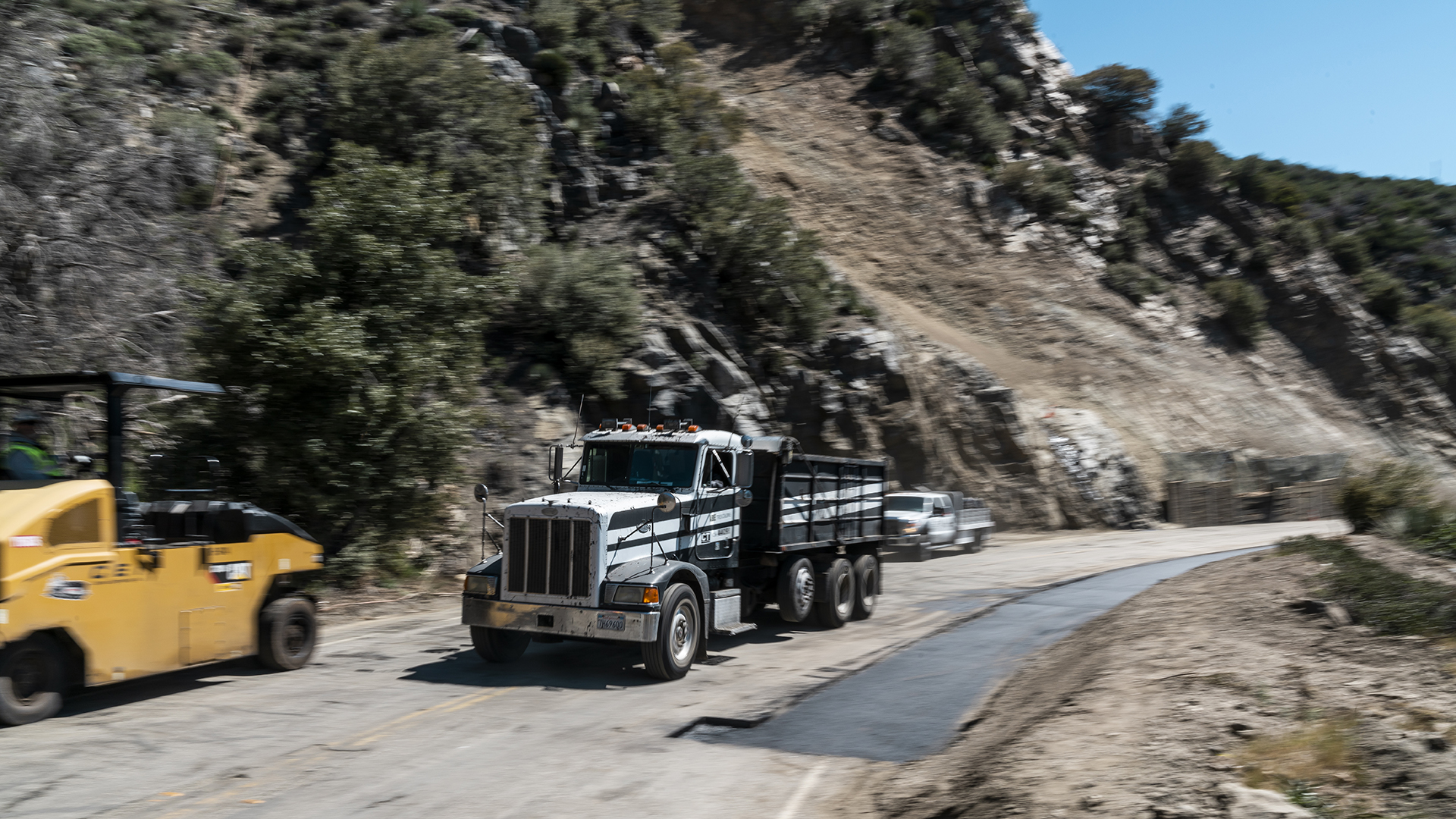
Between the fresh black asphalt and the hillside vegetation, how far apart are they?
8.73 metres

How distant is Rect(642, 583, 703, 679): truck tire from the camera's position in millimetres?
10281

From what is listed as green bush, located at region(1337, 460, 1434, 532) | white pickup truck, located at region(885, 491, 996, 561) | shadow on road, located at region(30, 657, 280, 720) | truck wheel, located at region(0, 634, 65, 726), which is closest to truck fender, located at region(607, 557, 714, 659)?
shadow on road, located at region(30, 657, 280, 720)

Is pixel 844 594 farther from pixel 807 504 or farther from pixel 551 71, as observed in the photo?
pixel 551 71

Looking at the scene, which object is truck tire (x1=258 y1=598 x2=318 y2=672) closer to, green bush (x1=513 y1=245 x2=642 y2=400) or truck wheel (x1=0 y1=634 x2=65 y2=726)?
truck wheel (x1=0 y1=634 x2=65 y2=726)

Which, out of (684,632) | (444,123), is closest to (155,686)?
(684,632)

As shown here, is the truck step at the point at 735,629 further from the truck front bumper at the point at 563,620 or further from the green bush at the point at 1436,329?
the green bush at the point at 1436,329

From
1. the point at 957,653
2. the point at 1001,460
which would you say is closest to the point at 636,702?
the point at 957,653

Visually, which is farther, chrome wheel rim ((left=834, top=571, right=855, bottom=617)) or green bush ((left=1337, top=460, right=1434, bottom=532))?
green bush ((left=1337, top=460, right=1434, bottom=532))

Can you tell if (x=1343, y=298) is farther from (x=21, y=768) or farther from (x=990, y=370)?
(x=21, y=768)

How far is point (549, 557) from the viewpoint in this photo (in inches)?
418

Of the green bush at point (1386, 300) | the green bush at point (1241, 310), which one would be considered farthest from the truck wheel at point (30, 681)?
the green bush at point (1386, 300)

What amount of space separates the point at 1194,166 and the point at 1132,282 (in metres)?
10.9

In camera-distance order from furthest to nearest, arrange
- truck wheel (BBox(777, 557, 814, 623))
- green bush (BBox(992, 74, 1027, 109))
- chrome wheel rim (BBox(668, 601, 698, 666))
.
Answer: green bush (BBox(992, 74, 1027, 109))
truck wheel (BBox(777, 557, 814, 623))
chrome wheel rim (BBox(668, 601, 698, 666))

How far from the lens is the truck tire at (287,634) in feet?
34.4
